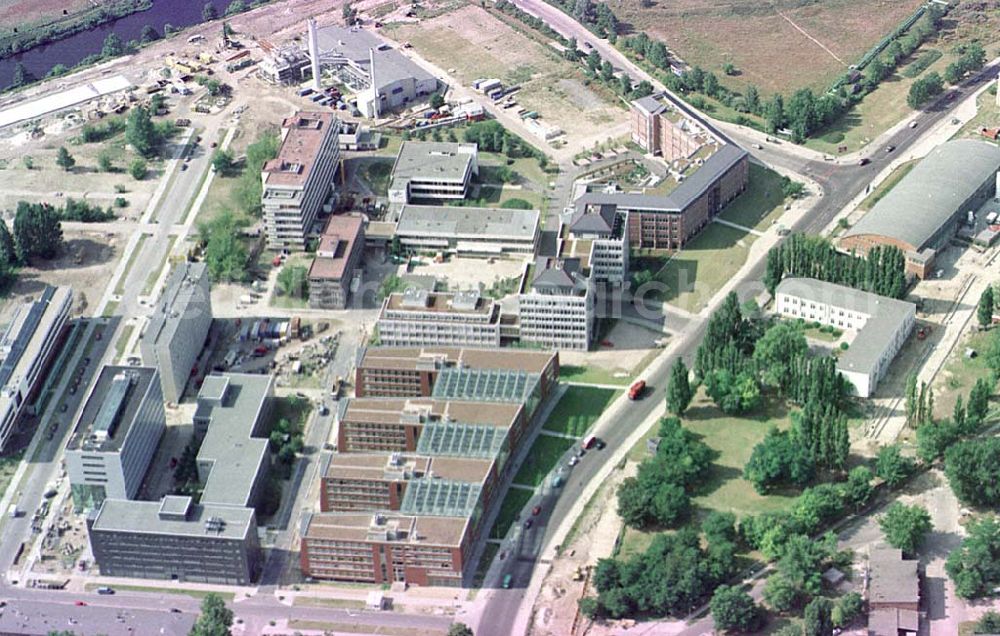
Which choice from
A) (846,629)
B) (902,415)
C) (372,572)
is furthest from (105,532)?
(902,415)

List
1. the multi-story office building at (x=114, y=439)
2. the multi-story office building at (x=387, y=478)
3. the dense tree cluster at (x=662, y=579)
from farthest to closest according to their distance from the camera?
the multi-story office building at (x=114, y=439) < the multi-story office building at (x=387, y=478) < the dense tree cluster at (x=662, y=579)

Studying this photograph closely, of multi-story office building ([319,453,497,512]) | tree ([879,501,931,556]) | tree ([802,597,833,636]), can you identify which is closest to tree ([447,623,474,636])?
multi-story office building ([319,453,497,512])

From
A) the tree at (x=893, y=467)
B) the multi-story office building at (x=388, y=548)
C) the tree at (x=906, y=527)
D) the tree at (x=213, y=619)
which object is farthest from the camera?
the tree at (x=893, y=467)

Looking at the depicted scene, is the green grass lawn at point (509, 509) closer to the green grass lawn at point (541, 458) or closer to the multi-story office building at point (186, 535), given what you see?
the green grass lawn at point (541, 458)

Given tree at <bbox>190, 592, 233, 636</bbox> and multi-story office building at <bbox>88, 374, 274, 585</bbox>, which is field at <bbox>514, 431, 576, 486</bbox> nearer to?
multi-story office building at <bbox>88, 374, 274, 585</bbox>

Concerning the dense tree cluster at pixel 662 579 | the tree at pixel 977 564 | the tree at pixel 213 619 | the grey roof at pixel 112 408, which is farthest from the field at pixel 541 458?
the tree at pixel 977 564

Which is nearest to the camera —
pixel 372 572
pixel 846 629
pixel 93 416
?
pixel 846 629

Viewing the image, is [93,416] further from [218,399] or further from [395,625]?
[395,625]
